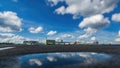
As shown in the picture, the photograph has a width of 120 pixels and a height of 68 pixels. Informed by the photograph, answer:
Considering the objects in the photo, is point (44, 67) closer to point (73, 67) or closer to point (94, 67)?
point (73, 67)

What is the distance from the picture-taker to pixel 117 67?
59.2 ft

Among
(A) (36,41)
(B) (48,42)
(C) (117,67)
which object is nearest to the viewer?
(C) (117,67)

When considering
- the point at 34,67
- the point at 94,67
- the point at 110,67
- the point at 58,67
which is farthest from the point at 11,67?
the point at 110,67

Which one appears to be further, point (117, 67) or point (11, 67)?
point (11, 67)

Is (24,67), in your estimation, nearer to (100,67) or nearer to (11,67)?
(11,67)

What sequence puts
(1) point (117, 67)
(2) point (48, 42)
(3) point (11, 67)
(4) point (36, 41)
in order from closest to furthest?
(1) point (117, 67) < (3) point (11, 67) < (2) point (48, 42) < (4) point (36, 41)

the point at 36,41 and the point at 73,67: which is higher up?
the point at 36,41

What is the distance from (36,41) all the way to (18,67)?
17686 centimetres

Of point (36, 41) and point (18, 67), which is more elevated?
point (36, 41)

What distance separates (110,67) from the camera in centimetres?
1809

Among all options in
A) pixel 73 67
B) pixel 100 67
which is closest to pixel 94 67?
pixel 100 67

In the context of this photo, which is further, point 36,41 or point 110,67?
point 36,41

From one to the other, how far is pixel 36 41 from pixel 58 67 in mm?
177803

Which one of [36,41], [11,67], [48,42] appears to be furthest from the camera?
[36,41]
